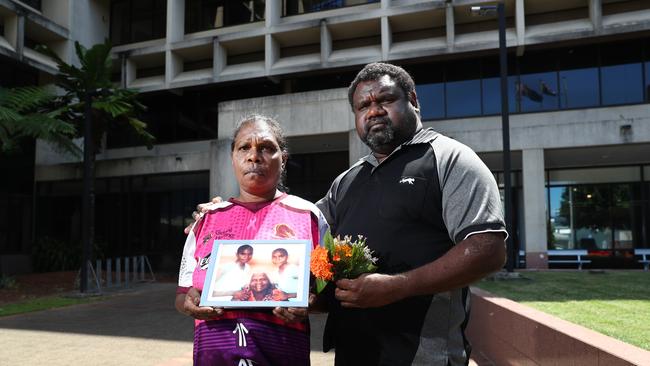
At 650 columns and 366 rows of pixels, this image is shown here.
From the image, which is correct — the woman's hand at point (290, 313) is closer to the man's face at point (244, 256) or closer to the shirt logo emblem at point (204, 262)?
the man's face at point (244, 256)

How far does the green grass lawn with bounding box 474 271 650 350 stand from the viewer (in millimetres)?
4962

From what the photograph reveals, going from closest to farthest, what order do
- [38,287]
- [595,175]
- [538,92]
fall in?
1. [38,287]
2. [538,92]
3. [595,175]

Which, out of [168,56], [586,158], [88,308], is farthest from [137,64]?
[586,158]

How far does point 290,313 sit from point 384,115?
0.96m

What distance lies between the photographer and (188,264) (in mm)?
2373

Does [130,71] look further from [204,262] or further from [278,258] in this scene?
[278,258]

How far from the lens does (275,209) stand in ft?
7.88

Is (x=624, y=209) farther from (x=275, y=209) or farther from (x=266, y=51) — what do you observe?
(x=275, y=209)

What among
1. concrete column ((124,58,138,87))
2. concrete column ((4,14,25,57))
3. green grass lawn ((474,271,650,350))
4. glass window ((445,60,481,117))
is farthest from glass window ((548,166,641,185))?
concrete column ((4,14,25,57))

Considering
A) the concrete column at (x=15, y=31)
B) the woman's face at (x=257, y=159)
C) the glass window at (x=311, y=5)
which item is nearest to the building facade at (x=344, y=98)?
the concrete column at (x=15, y=31)

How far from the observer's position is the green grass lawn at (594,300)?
16.3 ft

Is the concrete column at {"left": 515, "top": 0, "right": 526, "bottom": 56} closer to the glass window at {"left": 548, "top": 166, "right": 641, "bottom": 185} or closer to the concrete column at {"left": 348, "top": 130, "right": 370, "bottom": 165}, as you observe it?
the glass window at {"left": 548, "top": 166, "right": 641, "bottom": 185}

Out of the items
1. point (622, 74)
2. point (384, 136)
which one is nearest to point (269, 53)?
point (622, 74)

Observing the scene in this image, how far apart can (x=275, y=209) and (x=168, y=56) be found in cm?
2336
